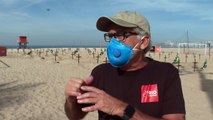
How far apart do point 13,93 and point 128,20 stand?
10242 millimetres

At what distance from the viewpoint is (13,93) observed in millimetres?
11977

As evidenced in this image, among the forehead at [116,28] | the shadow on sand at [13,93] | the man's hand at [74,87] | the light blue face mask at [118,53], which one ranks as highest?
the forehead at [116,28]

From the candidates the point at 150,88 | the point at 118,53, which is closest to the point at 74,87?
the point at 118,53

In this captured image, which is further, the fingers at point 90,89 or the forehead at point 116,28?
the forehead at point 116,28

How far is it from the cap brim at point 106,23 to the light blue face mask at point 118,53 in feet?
0.39

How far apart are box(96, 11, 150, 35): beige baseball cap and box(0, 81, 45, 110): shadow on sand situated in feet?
25.1

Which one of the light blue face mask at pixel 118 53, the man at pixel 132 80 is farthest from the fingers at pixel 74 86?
the light blue face mask at pixel 118 53

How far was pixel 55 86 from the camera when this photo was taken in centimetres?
1440

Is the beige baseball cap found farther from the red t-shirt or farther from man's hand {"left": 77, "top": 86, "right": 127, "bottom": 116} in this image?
man's hand {"left": 77, "top": 86, "right": 127, "bottom": 116}

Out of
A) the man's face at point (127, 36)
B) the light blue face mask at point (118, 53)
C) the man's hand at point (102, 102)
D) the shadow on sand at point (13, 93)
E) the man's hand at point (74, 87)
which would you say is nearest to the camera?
the man's hand at point (102, 102)

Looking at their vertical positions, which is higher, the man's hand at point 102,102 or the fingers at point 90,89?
the fingers at point 90,89

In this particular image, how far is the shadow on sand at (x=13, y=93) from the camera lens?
1028 centimetres

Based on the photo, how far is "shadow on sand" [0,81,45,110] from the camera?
10.3 metres

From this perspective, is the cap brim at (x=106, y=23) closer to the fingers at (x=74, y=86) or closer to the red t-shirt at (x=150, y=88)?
the red t-shirt at (x=150, y=88)
